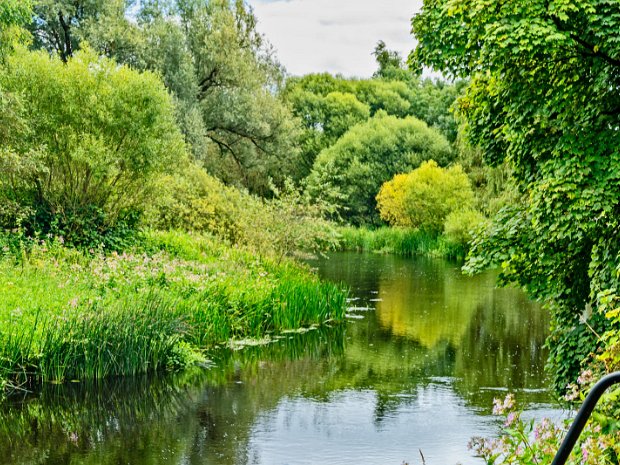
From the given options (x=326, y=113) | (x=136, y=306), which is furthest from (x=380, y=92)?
(x=136, y=306)

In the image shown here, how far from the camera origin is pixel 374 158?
49031 mm

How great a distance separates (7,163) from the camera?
15.9 meters

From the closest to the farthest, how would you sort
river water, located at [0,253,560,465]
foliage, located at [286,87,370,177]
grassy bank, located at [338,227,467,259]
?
river water, located at [0,253,560,465] → grassy bank, located at [338,227,467,259] → foliage, located at [286,87,370,177]

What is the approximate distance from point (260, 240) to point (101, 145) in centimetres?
477

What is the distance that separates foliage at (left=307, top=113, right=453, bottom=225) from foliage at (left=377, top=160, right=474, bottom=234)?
371 centimetres

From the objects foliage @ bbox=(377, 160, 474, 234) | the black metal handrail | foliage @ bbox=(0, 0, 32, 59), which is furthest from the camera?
foliage @ bbox=(377, 160, 474, 234)

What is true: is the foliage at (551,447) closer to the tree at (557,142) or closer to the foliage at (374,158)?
the tree at (557,142)

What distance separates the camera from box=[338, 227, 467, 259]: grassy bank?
1512 inches

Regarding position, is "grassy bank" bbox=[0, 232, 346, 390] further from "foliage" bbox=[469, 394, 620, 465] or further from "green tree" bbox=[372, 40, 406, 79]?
"green tree" bbox=[372, 40, 406, 79]

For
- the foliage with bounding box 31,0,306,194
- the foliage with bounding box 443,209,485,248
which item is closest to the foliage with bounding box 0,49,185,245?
the foliage with bounding box 31,0,306,194

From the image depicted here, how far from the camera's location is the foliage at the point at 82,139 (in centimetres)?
1875

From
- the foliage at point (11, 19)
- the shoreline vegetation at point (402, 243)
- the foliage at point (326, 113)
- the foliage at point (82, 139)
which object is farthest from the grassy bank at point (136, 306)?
the foliage at point (326, 113)

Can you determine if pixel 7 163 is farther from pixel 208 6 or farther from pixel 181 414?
pixel 208 6

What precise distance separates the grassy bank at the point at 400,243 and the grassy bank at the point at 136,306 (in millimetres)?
19597
